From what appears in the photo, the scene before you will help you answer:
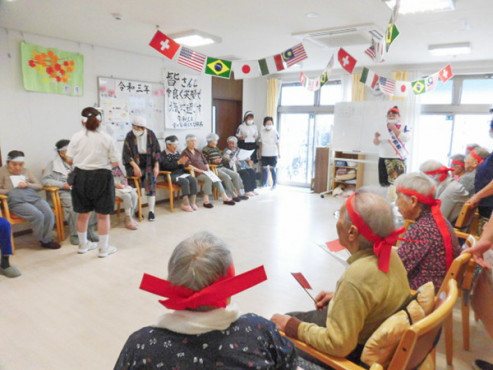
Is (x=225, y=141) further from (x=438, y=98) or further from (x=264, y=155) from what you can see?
(x=438, y=98)

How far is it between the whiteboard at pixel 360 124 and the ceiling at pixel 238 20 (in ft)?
4.53

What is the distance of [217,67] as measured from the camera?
383 centimetres

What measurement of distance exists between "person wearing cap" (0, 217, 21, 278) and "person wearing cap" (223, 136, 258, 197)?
3830 millimetres

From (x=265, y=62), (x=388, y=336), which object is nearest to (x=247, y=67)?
(x=265, y=62)

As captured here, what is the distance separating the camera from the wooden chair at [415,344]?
98 cm

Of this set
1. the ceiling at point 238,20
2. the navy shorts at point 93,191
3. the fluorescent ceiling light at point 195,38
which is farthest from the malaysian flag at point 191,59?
the navy shorts at point 93,191

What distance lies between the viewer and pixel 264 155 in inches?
270

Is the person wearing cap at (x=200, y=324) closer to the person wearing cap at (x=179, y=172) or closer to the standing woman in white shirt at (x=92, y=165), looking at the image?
the standing woman in white shirt at (x=92, y=165)

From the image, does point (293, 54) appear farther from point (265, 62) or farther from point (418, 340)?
point (418, 340)

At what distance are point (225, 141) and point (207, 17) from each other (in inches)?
148

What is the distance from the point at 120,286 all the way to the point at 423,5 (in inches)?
132

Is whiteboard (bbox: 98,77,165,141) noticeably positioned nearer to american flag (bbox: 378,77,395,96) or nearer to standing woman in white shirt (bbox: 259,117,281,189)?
standing woman in white shirt (bbox: 259,117,281,189)

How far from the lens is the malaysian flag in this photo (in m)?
3.60

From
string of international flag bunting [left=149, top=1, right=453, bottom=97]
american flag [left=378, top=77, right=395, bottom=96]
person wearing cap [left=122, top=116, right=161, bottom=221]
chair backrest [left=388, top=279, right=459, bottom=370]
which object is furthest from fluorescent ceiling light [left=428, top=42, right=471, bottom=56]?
chair backrest [left=388, top=279, right=459, bottom=370]
